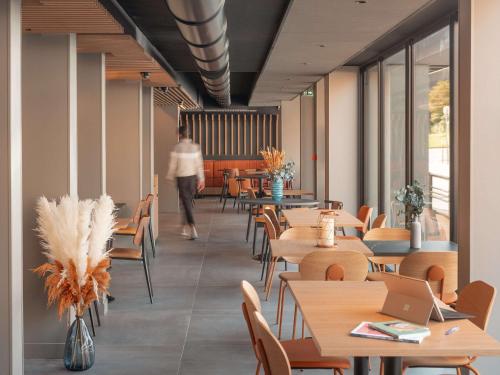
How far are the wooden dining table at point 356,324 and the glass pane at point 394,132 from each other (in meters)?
6.90

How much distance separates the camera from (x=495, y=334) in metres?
4.62

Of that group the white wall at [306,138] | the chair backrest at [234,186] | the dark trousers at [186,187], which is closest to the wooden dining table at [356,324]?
the dark trousers at [186,187]

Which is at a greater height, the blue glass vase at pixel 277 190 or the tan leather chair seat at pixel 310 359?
the blue glass vase at pixel 277 190

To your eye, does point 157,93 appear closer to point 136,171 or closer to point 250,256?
point 136,171

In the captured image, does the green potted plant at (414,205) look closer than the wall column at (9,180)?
No

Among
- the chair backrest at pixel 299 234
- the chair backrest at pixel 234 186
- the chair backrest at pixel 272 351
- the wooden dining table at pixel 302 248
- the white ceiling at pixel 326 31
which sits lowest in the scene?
the chair backrest at pixel 272 351

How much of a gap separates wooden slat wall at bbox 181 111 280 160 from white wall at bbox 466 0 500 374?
21.1 m

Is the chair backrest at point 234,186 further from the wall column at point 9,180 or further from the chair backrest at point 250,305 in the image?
the chair backrest at point 250,305

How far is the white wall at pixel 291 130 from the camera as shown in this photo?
21688 millimetres

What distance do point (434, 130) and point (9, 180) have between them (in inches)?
246

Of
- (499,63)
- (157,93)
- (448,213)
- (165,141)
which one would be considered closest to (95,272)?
(499,63)

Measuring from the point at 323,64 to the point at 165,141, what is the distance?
7934 mm

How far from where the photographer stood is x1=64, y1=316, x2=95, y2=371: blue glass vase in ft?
18.0

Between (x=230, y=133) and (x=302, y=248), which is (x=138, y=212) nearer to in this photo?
(x=302, y=248)
